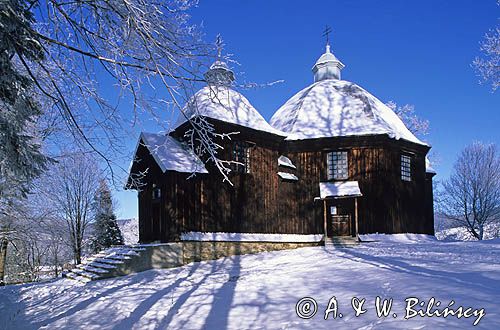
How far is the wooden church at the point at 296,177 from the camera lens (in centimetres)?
1623

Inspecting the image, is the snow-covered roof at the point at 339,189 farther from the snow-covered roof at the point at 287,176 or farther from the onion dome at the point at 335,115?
the onion dome at the point at 335,115

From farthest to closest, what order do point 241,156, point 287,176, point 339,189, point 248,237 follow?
point 287,176, point 339,189, point 241,156, point 248,237

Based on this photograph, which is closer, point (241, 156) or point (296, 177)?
point (241, 156)

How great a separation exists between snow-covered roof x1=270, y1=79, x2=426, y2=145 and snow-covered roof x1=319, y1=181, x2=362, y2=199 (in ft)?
8.00

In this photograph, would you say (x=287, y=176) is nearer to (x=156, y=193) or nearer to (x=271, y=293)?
(x=156, y=193)

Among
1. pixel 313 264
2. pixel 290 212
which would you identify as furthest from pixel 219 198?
pixel 313 264

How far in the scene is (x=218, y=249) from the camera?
16.1 metres

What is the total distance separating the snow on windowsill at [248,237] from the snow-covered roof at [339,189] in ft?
7.28

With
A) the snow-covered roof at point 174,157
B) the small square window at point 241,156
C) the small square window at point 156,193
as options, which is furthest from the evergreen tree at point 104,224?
the small square window at point 241,156

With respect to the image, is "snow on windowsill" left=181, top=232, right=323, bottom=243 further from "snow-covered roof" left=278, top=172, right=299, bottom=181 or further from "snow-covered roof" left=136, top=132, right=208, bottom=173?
"snow-covered roof" left=278, top=172, right=299, bottom=181

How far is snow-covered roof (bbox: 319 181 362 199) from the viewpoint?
59.9ft

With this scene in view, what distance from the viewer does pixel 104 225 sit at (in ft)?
87.6

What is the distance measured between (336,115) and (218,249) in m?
9.81

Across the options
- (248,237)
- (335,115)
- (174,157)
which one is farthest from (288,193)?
(174,157)
